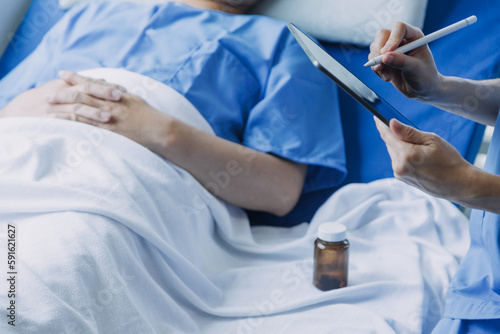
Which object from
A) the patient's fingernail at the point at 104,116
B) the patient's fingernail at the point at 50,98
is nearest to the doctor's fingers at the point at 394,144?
the patient's fingernail at the point at 104,116

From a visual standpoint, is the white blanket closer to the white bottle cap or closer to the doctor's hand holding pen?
the white bottle cap

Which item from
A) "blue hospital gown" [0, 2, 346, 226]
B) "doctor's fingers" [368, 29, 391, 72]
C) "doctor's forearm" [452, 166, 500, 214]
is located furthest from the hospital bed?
"doctor's fingers" [368, 29, 391, 72]

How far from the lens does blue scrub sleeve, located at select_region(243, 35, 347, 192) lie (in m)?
1.29

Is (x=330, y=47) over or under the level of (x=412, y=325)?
over

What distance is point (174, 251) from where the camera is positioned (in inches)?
39.7

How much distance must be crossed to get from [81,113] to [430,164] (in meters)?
0.73

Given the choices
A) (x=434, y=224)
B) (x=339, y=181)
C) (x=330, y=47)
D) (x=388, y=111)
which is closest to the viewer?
(x=388, y=111)

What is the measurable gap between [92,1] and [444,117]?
0.98 m

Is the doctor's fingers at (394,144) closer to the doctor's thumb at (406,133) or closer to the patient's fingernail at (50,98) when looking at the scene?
the doctor's thumb at (406,133)

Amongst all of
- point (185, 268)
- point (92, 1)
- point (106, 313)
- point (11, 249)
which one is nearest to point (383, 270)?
point (185, 268)

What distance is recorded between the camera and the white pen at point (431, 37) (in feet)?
2.69

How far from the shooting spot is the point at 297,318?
1033mm

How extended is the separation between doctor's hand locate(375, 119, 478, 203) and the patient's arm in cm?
50

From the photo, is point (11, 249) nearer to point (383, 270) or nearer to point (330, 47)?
point (383, 270)
